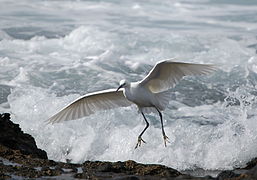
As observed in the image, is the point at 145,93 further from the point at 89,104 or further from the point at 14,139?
the point at 14,139

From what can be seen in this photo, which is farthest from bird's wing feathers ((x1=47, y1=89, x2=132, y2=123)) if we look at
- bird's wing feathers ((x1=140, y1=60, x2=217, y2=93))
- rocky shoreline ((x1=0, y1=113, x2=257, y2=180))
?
rocky shoreline ((x1=0, y1=113, x2=257, y2=180))

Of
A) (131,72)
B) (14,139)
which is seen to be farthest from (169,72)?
(131,72)

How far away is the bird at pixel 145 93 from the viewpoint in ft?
27.1

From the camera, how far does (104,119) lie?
40.6ft

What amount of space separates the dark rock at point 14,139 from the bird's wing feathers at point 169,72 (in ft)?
5.84

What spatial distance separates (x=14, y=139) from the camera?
→ 8031 mm

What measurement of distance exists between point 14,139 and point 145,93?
1949mm

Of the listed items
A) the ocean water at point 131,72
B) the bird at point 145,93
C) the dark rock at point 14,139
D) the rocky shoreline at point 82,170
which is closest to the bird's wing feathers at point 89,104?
the bird at point 145,93

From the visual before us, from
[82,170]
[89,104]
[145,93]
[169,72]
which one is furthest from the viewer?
[89,104]

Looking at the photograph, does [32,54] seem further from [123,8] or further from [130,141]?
[123,8]

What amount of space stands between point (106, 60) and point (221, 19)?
10212 mm

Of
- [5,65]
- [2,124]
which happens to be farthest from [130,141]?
[5,65]

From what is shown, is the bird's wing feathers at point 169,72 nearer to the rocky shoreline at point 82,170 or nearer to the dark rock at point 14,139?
the rocky shoreline at point 82,170

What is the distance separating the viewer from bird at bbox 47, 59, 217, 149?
8.26 m
